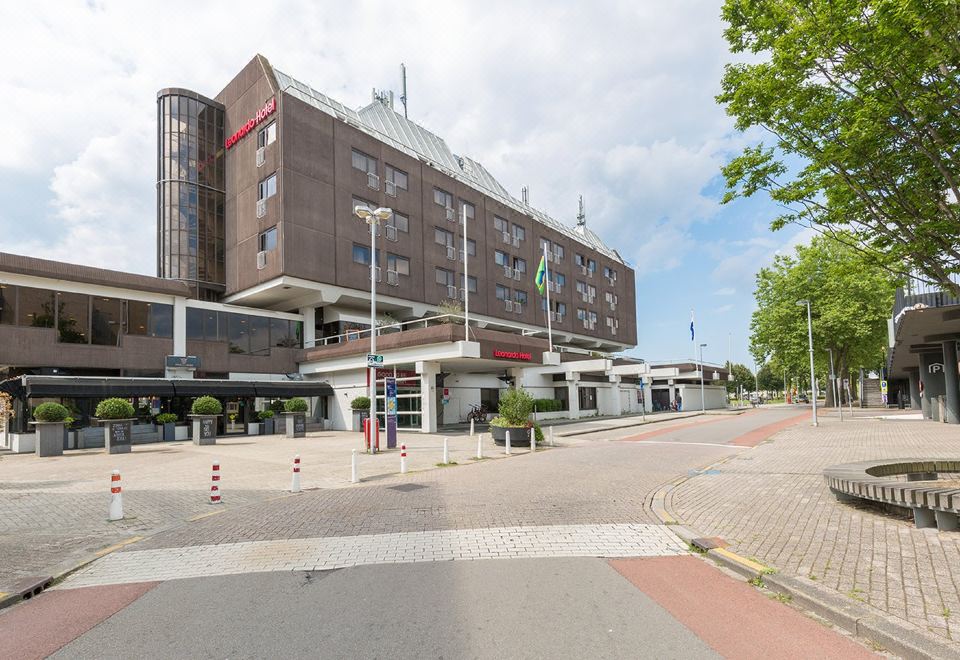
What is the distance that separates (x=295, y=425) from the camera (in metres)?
28.1

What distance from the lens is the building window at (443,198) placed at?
144ft

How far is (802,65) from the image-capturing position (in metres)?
8.73

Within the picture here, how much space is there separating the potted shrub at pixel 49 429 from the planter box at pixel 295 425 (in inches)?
365

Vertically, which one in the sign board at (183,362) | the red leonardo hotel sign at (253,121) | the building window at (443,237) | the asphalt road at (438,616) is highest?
the red leonardo hotel sign at (253,121)

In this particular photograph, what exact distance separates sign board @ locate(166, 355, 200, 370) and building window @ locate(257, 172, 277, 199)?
1104cm

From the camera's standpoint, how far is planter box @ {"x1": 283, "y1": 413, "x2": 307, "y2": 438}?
27.9m

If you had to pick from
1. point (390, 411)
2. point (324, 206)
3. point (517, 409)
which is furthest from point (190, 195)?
point (517, 409)

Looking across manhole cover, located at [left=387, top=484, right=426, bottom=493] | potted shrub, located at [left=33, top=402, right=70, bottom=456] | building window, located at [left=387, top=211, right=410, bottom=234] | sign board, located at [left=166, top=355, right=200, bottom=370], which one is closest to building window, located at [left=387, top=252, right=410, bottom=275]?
building window, located at [left=387, top=211, right=410, bottom=234]

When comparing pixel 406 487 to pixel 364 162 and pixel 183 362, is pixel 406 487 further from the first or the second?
pixel 364 162

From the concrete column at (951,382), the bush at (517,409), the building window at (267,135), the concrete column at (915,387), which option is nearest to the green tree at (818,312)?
the concrete column at (915,387)

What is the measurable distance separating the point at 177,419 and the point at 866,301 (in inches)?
2112

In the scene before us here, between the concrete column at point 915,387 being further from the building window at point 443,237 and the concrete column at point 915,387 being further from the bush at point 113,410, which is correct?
the bush at point 113,410

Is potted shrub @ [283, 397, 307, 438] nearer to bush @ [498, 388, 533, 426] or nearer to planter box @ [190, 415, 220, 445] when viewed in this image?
planter box @ [190, 415, 220, 445]

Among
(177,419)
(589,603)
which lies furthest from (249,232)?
(589,603)
